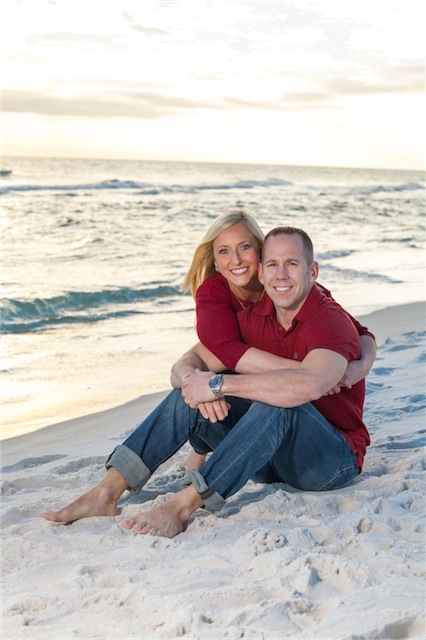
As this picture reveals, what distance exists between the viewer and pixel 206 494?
321 cm

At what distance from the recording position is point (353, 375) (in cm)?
337

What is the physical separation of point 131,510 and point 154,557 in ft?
1.96

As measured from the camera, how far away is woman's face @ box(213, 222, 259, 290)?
4000mm

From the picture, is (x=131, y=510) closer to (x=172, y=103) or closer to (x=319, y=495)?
(x=319, y=495)

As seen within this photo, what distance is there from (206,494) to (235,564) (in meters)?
0.47

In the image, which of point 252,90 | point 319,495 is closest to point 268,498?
point 319,495

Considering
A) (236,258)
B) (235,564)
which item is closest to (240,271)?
(236,258)

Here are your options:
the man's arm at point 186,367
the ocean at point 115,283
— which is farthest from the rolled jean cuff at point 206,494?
the ocean at point 115,283

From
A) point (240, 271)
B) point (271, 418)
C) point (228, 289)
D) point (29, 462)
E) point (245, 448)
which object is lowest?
point (29, 462)

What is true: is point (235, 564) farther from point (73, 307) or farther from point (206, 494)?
point (73, 307)

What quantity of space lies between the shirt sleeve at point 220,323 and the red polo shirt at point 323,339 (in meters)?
0.10

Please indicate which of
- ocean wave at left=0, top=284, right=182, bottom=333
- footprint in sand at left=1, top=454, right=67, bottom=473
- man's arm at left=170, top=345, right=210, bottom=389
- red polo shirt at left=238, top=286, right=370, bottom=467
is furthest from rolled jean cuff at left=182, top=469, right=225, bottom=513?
ocean wave at left=0, top=284, right=182, bottom=333

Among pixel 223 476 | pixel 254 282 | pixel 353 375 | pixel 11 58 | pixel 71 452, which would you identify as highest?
pixel 11 58

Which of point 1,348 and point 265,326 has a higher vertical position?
point 265,326
